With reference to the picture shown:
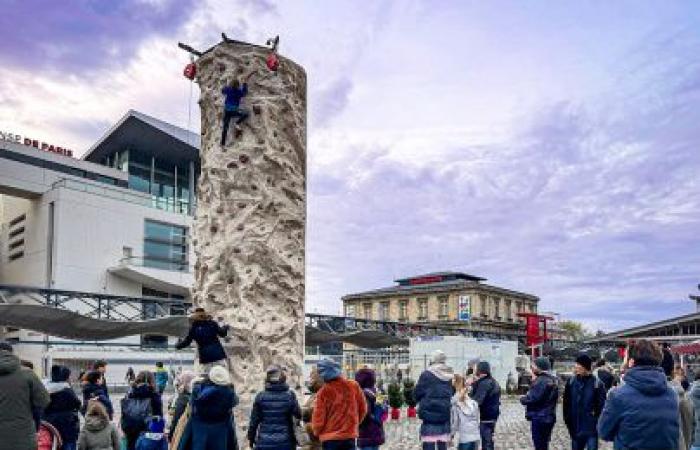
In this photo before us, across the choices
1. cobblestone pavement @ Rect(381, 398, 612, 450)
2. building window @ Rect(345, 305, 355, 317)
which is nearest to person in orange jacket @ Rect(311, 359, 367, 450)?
cobblestone pavement @ Rect(381, 398, 612, 450)

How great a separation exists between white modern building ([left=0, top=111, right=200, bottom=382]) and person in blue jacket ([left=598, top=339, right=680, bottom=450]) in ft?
119

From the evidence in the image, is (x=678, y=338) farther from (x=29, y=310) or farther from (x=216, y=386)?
(x=216, y=386)

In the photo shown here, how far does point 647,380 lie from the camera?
18.0 feet

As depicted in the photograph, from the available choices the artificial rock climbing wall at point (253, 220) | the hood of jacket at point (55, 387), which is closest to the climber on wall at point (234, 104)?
the artificial rock climbing wall at point (253, 220)

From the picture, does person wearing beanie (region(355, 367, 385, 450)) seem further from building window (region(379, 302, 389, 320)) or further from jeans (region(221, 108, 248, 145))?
building window (region(379, 302, 389, 320))

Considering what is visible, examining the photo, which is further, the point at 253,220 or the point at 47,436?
the point at 253,220

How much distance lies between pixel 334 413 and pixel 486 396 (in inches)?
133

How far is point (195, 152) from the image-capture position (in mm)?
54719

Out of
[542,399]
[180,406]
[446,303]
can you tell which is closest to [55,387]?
[180,406]

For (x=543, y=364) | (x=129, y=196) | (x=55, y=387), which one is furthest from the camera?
(x=129, y=196)

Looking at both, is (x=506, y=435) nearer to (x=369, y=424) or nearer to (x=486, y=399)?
(x=486, y=399)

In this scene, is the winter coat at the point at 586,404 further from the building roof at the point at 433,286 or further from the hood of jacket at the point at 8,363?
the building roof at the point at 433,286

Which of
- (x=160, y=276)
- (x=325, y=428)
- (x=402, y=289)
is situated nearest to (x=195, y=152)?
(x=160, y=276)

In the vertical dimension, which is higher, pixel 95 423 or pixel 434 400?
pixel 434 400
